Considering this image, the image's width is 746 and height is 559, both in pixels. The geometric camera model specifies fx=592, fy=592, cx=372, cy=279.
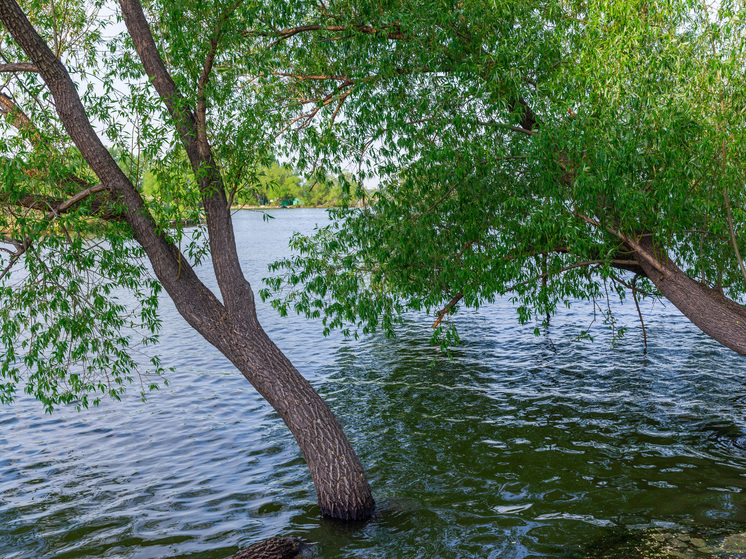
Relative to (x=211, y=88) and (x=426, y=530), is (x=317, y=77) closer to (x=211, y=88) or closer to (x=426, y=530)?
(x=211, y=88)

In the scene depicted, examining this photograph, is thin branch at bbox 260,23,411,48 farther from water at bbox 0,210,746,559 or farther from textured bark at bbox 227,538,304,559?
textured bark at bbox 227,538,304,559

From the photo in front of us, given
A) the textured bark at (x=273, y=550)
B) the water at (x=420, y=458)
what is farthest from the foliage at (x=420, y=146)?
the textured bark at (x=273, y=550)

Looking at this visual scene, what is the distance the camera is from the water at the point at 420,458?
888cm

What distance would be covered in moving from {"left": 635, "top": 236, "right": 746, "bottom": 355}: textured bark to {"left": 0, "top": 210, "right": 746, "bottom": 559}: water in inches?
96.1

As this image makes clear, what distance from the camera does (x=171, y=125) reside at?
28.4ft

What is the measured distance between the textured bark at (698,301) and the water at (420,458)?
2440mm

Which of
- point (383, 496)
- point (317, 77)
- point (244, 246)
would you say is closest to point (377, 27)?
point (317, 77)

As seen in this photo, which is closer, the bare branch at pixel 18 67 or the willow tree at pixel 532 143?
the bare branch at pixel 18 67

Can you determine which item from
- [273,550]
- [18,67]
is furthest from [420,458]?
[18,67]

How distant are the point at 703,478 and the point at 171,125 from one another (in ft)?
33.8

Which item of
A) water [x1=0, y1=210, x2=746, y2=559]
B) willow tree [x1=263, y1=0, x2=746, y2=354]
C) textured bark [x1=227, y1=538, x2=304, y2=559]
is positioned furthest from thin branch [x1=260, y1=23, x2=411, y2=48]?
textured bark [x1=227, y1=538, x2=304, y2=559]

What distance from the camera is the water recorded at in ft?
29.1

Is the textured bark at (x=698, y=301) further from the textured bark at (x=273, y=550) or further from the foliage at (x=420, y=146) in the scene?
→ the textured bark at (x=273, y=550)

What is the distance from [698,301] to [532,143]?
13.6 ft
